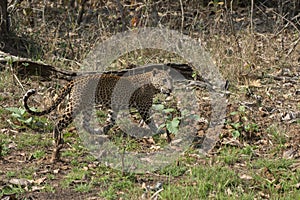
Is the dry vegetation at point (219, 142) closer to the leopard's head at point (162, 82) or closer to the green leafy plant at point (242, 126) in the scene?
the green leafy plant at point (242, 126)

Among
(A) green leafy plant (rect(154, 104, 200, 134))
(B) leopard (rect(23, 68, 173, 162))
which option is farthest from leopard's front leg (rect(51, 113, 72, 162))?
(A) green leafy plant (rect(154, 104, 200, 134))

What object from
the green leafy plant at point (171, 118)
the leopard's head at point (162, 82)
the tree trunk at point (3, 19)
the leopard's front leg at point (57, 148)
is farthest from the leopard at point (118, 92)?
the tree trunk at point (3, 19)

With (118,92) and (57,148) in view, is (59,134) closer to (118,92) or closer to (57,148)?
(57,148)

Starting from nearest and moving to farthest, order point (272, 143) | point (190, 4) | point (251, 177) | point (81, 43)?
point (251, 177) < point (272, 143) < point (81, 43) < point (190, 4)

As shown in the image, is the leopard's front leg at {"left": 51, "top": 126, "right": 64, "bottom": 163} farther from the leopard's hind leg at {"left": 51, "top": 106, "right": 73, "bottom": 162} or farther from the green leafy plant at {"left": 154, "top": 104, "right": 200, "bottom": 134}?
the green leafy plant at {"left": 154, "top": 104, "right": 200, "bottom": 134}

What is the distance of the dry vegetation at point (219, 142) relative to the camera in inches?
193

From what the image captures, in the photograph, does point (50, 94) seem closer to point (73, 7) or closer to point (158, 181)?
point (158, 181)

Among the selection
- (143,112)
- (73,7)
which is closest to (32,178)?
(143,112)

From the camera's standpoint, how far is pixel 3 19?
9031mm

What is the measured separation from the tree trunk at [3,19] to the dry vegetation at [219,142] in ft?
0.55

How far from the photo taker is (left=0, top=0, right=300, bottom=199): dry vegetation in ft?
16.1

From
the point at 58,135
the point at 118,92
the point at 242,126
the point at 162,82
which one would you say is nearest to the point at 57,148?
the point at 58,135

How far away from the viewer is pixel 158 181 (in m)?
5.14

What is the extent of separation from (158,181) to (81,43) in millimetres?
5218
